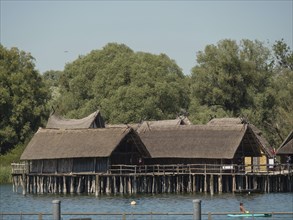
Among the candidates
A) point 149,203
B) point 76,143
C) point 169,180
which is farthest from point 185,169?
point 149,203

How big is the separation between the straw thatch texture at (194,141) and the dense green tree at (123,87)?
2634cm

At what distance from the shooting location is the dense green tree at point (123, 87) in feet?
381

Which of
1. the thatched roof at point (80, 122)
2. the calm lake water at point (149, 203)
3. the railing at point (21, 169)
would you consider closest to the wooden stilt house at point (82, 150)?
the railing at point (21, 169)

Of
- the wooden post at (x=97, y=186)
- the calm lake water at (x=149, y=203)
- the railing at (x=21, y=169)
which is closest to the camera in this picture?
the calm lake water at (x=149, y=203)

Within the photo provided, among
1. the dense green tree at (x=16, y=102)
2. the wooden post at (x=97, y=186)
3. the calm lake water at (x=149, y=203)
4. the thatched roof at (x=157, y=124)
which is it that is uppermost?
→ the dense green tree at (x=16, y=102)

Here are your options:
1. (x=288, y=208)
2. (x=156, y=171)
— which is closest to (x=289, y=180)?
(x=156, y=171)

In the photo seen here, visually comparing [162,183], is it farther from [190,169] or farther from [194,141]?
[194,141]

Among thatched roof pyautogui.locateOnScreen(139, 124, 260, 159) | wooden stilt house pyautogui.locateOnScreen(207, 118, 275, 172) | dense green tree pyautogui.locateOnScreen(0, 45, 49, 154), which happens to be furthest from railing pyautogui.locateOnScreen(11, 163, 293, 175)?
dense green tree pyautogui.locateOnScreen(0, 45, 49, 154)

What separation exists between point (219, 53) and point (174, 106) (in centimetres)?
805

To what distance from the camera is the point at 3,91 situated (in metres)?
113

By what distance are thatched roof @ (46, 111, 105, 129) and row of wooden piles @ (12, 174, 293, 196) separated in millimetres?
9677

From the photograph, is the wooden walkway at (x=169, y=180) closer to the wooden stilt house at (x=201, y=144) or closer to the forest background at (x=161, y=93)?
the wooden stilt house at (x=201, y=144)

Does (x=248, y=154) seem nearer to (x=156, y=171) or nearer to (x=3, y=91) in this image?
(x=156, y=171)

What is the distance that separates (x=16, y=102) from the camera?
11481cm
